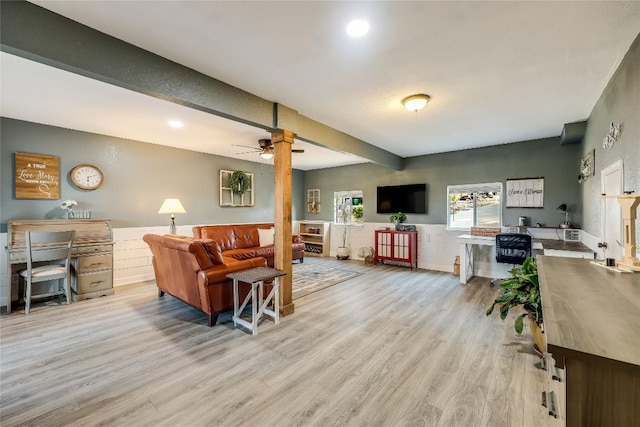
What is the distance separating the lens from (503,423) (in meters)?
1.66

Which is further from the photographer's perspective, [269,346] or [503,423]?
[269,346]

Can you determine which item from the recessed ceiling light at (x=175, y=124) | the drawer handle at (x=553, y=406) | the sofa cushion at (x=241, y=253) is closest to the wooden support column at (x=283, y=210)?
the recessed ceiling light at (x=175, y=124)

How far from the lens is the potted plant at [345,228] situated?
7.11m

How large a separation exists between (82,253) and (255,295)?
2.84 m

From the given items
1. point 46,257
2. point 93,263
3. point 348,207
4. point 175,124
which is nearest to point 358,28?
point 175,124

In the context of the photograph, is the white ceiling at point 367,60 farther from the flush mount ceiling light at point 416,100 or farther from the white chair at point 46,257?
the white chair at point 46,257

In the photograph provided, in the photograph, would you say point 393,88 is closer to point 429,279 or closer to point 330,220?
point 429,279

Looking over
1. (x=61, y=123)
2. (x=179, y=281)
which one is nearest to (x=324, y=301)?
(x=179, y=281)

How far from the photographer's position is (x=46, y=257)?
11.5 ft

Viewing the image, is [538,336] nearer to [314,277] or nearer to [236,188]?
[314,277]

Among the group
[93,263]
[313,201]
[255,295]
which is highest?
[313,201]

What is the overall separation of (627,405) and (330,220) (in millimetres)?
7120

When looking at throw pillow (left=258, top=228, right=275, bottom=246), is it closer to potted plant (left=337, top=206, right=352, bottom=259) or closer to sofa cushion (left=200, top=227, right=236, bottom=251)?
sofa cushion (left=200, top=227, right=236, bottom=251)

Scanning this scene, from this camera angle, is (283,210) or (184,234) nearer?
(283,210)
